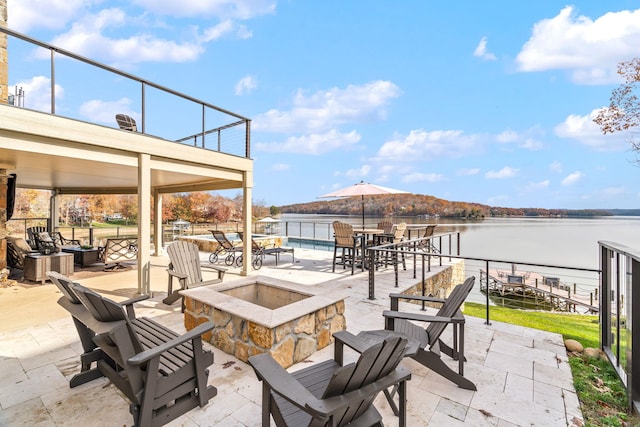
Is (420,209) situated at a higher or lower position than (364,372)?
higher

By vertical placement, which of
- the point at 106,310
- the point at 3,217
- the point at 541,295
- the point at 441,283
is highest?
the point at 3,217

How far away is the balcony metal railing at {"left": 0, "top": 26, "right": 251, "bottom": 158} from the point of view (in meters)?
4.51

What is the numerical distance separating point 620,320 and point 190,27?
1424cm

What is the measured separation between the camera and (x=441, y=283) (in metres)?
7.52

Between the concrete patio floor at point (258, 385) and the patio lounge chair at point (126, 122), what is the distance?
170 inches

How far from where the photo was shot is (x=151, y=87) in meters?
5.58

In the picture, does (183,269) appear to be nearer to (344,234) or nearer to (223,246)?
(344,234)

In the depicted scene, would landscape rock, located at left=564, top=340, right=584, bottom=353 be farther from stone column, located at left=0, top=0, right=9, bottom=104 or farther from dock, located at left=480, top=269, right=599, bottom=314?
dock, located at left=480, top=269, right=599, bottom=314

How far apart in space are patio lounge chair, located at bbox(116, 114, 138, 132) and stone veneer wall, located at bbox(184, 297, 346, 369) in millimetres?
5352

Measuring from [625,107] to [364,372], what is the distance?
12.1 m

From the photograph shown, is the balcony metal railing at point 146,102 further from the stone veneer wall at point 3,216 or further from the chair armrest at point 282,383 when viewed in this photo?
the chair armrest at point 282,383

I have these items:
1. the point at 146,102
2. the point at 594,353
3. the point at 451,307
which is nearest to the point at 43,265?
the point at 146,102

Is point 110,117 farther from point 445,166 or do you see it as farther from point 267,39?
point 445,166

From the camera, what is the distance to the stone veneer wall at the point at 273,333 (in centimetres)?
283
